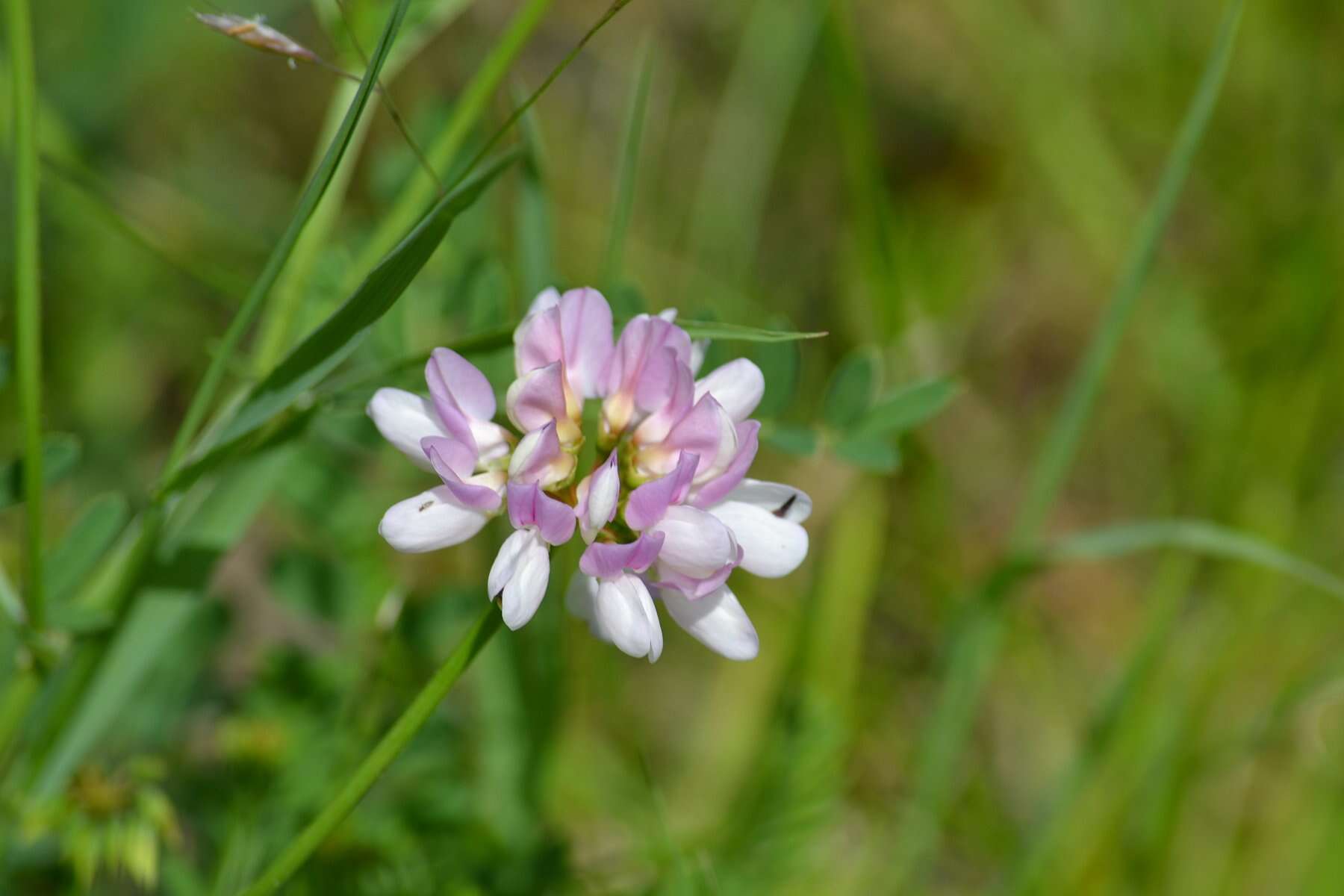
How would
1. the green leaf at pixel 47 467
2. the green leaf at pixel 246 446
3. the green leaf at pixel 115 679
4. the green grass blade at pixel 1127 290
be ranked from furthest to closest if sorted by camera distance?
the green grass blade at pixel 1127 290 < the green leaf at pixel 115 679 < the green leaf at pixel 47 467 < the green leaf at pixel 246 446

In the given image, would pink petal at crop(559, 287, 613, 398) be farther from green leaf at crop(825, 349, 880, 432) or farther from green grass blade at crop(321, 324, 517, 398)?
green leaf at crop(825, 349, 880, 432)

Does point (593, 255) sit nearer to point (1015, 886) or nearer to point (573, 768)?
point (573, 768)

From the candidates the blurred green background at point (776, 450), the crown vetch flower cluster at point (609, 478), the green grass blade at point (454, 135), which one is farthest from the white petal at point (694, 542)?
the green grass blade at point (454, 135)

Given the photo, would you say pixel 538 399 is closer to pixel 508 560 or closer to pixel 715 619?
pixel 508 560

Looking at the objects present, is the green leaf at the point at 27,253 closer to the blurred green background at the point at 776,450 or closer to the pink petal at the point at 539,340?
the blurred green background at the point at 776,450

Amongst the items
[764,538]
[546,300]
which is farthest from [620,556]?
[546,300]
